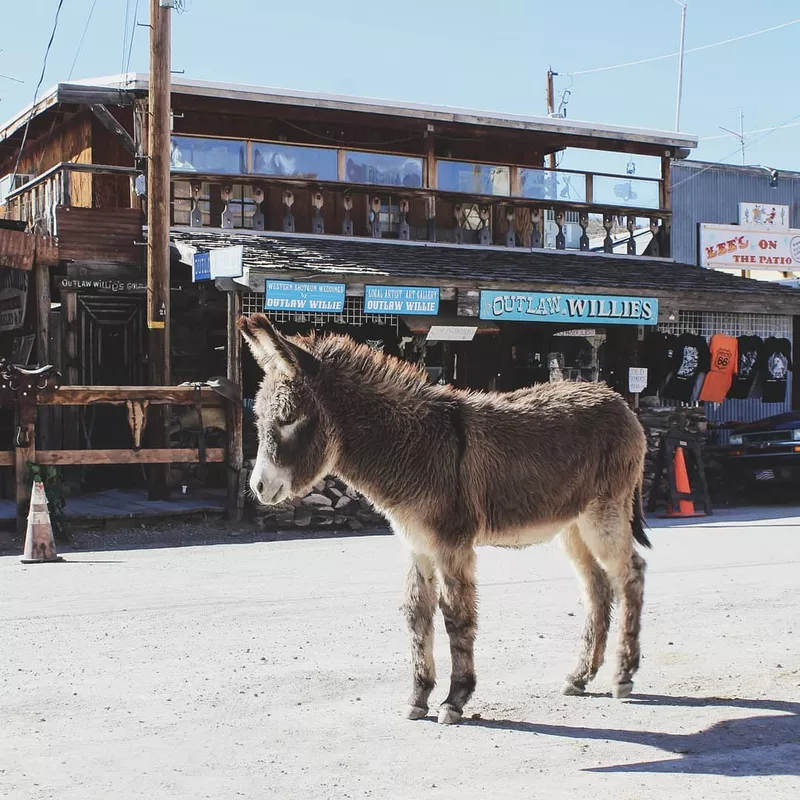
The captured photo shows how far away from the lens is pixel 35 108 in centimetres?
1889

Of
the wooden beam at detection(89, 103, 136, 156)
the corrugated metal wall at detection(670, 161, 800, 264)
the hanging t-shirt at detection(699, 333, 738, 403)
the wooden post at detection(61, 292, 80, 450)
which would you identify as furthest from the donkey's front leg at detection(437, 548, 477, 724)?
the corrugated metal wall at detection(670, 161, 800, 264)

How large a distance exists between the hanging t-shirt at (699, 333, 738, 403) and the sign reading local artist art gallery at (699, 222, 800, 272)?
4.70m

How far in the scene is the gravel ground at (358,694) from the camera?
4898 mm

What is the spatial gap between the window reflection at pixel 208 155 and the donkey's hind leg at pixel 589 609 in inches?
525

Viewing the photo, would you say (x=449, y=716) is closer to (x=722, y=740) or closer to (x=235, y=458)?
(x=722, y=740)

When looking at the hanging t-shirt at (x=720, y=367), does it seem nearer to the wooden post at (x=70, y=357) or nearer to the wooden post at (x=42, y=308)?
the wooden post at (x=70, y=357)

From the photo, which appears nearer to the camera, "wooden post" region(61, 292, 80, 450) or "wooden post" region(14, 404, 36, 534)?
"wooden post" region(14, 404, 36, 534)

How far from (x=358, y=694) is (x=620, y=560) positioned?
5.52 feet

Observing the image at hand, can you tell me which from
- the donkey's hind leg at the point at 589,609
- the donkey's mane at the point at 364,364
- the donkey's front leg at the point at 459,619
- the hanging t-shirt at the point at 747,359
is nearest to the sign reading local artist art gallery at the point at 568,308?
the hanging t-shirt at the point at 747,359

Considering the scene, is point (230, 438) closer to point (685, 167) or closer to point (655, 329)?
point (655, 329)

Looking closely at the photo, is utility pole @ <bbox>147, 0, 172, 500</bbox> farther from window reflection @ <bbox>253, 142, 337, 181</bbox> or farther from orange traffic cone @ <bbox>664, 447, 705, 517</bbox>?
orange traffic cone @ <bbox>664, 447, 705, 517</bbox>

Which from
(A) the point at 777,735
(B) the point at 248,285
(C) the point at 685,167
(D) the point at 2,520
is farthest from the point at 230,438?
(C) the point at 685,167

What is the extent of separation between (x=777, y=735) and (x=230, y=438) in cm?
1015

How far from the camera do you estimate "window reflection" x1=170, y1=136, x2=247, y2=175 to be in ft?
60.9
